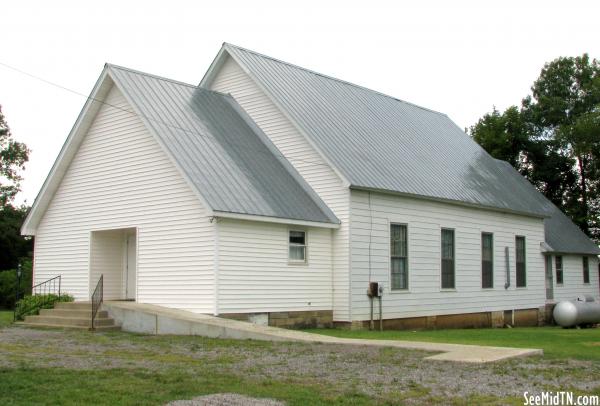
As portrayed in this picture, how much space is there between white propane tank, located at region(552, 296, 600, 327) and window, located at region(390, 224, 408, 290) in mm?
9067

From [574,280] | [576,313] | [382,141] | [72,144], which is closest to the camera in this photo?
[72,144]

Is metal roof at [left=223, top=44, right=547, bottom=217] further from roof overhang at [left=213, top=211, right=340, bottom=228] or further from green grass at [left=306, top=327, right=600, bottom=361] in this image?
green grass at [left=306, top=327, right=600, bottom=361]

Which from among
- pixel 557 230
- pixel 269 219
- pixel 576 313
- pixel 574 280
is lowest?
pixel 576 313

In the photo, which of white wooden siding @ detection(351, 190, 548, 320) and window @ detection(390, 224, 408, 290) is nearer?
white wooden siding @ detection(351, 190, 548, 320)

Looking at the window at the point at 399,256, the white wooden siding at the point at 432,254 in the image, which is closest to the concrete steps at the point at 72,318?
the white wooden siding at the point at 432,254

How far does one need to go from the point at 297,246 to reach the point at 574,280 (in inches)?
807

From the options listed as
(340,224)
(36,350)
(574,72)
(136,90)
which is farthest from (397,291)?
(574,72)

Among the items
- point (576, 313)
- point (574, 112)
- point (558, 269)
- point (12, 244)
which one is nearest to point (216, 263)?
point (576, 313)

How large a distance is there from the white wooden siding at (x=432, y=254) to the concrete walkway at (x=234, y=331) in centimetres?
530

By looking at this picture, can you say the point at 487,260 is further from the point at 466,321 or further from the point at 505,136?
the point at 505,136

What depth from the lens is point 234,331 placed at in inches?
626

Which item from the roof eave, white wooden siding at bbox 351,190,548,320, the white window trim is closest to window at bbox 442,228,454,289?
white wooden siding at bbox 351,190,548,320

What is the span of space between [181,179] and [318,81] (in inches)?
348

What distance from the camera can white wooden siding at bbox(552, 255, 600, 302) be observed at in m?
34.8
